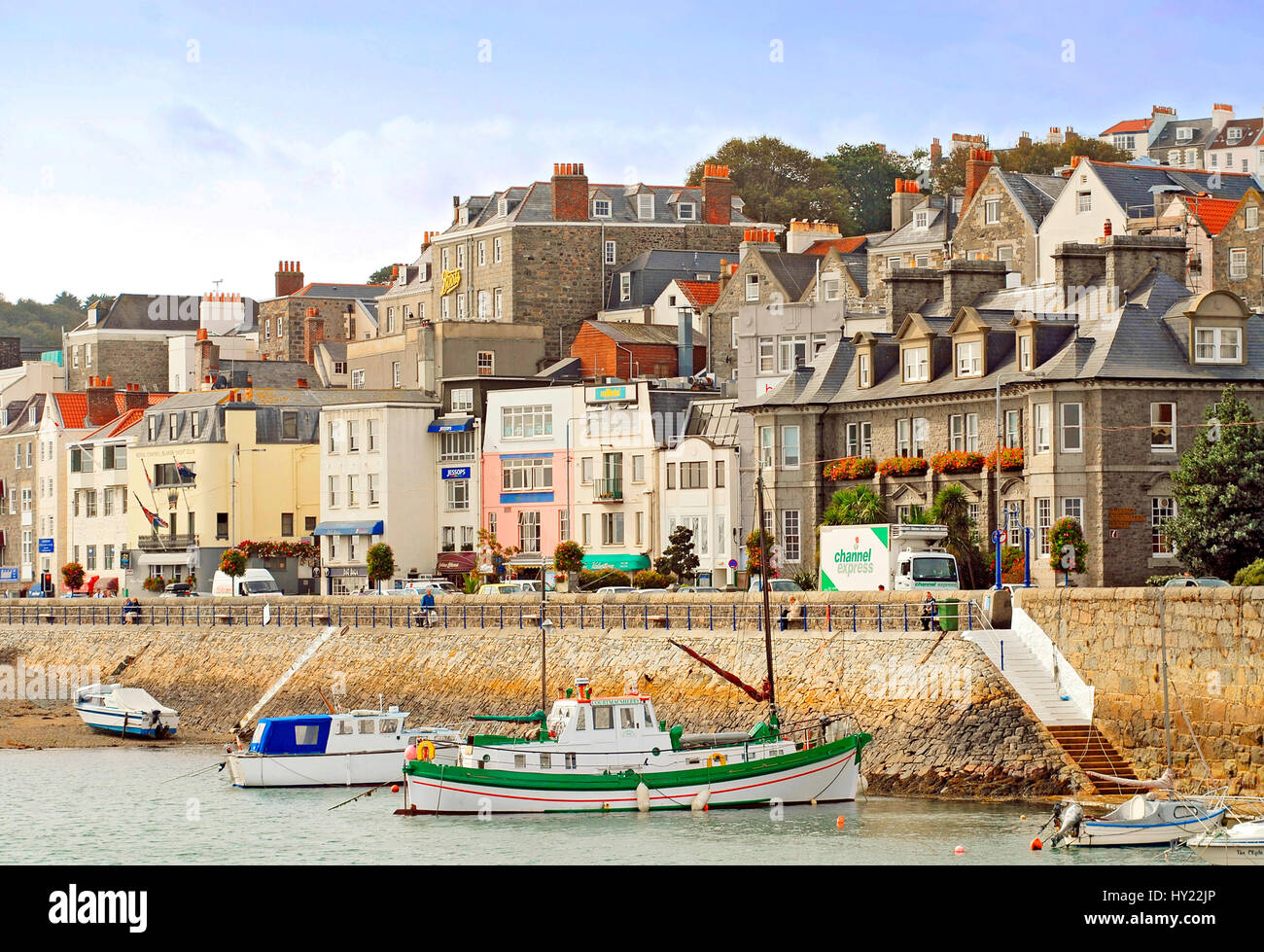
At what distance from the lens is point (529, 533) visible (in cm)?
7412

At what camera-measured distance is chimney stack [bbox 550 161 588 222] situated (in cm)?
9384

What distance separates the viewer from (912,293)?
6303 centimetres

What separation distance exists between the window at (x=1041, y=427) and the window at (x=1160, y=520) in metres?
3.24

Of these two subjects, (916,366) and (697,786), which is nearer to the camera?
(697,786)

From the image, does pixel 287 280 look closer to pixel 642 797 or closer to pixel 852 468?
pixel 852 468

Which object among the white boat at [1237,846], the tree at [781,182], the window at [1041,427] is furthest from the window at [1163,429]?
the tree at [781,182]

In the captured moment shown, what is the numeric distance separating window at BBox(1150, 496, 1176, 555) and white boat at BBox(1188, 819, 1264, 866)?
85.6 ft

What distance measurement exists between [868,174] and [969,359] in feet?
239

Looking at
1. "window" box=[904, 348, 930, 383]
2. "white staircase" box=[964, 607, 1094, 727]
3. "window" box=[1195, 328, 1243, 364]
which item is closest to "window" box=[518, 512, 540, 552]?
"window" box=[904, 348, 930, 383]

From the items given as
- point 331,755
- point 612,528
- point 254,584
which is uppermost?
point 612,528

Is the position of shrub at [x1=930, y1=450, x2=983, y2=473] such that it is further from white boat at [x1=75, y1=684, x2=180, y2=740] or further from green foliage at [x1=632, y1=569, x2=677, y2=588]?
white boat at [x1=75, y1=684, x2=180, y2=740]

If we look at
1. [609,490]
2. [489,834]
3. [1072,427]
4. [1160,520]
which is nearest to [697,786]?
[489,834]

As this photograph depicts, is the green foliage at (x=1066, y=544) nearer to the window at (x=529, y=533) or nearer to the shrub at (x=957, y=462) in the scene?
the shrub at (x=957, y=462)
